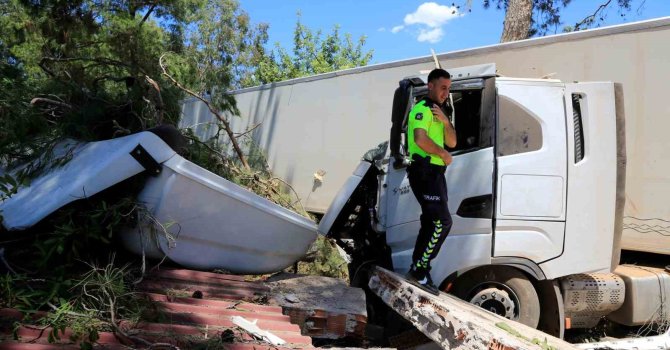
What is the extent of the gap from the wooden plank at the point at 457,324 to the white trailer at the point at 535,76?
2.36m

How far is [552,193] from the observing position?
409cm

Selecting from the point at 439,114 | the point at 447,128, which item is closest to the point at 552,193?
the point at 447,128

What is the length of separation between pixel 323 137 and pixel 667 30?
19.2ft

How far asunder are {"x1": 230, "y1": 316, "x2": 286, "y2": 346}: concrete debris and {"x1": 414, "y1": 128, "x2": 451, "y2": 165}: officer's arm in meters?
1.69

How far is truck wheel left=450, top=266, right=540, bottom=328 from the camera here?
4141mm

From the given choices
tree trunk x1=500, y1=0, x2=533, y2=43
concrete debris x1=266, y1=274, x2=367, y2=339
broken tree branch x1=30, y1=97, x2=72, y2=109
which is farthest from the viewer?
tree trunk x1=500, y1=0, x2=533, y2=43

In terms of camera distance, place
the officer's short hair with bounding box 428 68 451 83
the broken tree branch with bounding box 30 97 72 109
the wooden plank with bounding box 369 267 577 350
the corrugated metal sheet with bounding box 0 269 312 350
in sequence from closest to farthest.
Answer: the corrugated metal sheet with bounding box 0 269 312 350
the wooden plank with bounding box 369 267 577 350
the officer's short hair with bounding box 428 68 451 83
the broken tree branch with bounding box 30 97 72 109


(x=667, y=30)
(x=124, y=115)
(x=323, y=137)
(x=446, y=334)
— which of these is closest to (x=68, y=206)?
(x=124, y=115)

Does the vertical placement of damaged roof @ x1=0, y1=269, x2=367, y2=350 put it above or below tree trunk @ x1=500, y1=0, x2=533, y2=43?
below

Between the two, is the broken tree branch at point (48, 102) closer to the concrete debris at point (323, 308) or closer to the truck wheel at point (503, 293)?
the concrete debris at point (323, 308)

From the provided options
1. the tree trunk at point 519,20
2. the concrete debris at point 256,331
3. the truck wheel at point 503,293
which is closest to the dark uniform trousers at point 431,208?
the truck wheel at point 503,293

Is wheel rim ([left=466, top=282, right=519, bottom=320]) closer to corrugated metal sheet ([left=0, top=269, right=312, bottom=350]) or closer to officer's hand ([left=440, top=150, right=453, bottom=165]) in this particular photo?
officer's hand ([left=440, top=150, right=453, bottom=165])

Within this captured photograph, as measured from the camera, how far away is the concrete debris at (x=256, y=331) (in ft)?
9.52

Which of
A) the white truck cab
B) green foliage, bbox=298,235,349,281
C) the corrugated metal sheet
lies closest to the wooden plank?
the white truck cab
